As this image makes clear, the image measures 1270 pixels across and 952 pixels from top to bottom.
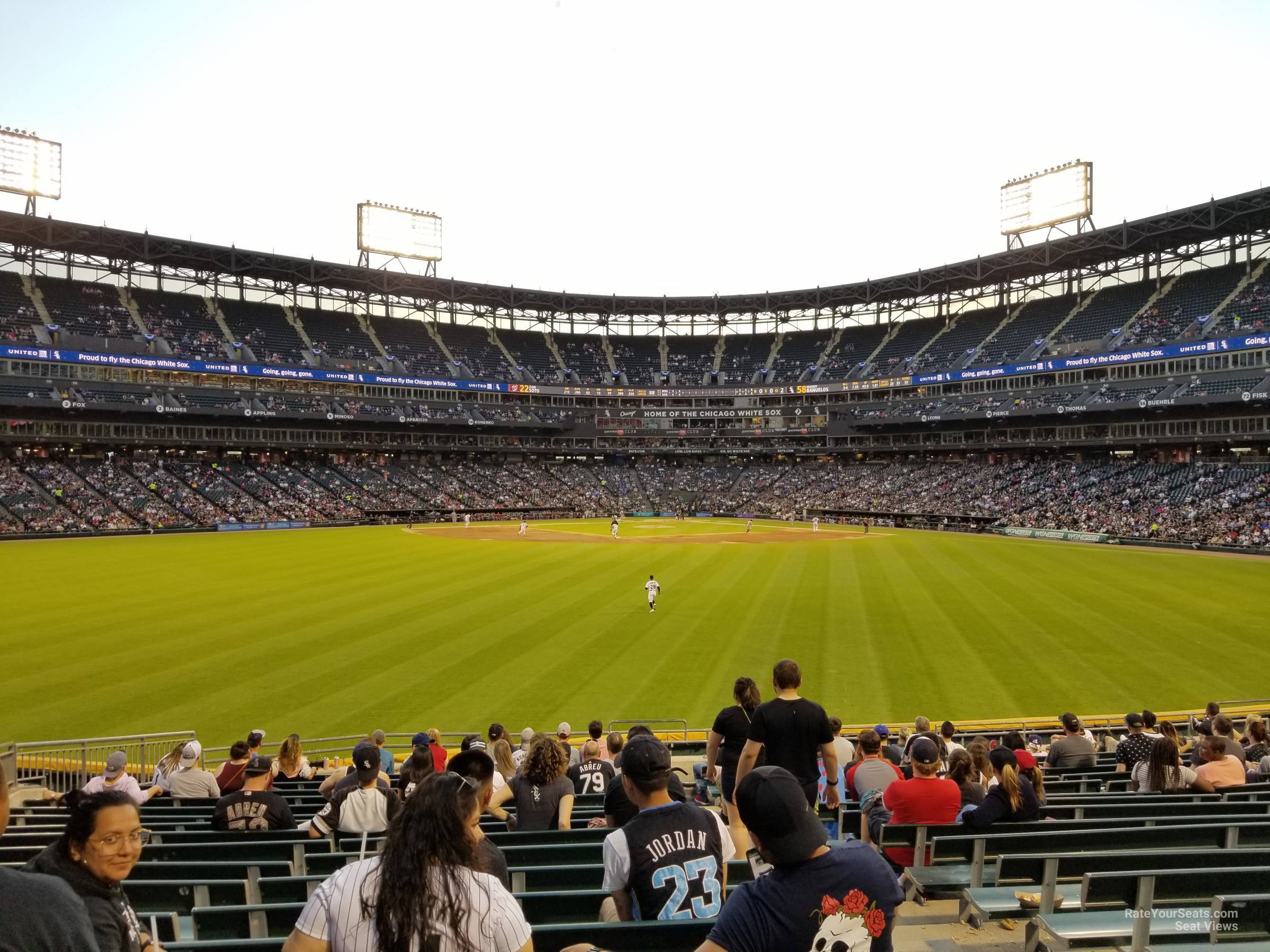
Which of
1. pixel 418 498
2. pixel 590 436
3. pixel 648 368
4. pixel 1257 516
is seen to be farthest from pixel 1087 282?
pixel 418 498

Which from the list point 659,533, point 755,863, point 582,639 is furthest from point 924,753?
point 659,533

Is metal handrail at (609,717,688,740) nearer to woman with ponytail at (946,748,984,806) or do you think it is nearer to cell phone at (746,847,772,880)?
woman with ponytail at (946,748,984,806)

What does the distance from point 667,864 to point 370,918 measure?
178cm

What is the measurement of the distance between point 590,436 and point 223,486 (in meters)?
47.8

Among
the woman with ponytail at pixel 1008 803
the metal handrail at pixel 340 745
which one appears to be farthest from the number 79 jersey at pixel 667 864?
the metal handrail at pixel 340 745

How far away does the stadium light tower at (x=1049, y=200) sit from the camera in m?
78.1

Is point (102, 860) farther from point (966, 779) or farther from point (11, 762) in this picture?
point (11, 762)

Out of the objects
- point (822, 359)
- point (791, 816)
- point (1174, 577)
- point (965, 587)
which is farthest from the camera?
point (822, 359)

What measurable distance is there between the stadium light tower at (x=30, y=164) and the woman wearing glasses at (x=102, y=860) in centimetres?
9282

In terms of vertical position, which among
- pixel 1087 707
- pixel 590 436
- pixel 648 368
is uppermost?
pixel 648 368

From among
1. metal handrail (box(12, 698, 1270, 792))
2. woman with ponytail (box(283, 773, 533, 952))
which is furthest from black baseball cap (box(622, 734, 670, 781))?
metal handrail (box(12, 698, 1270, 792))

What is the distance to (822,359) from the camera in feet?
339

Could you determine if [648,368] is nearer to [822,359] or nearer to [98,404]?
[822,359]

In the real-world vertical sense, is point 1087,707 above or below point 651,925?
below
